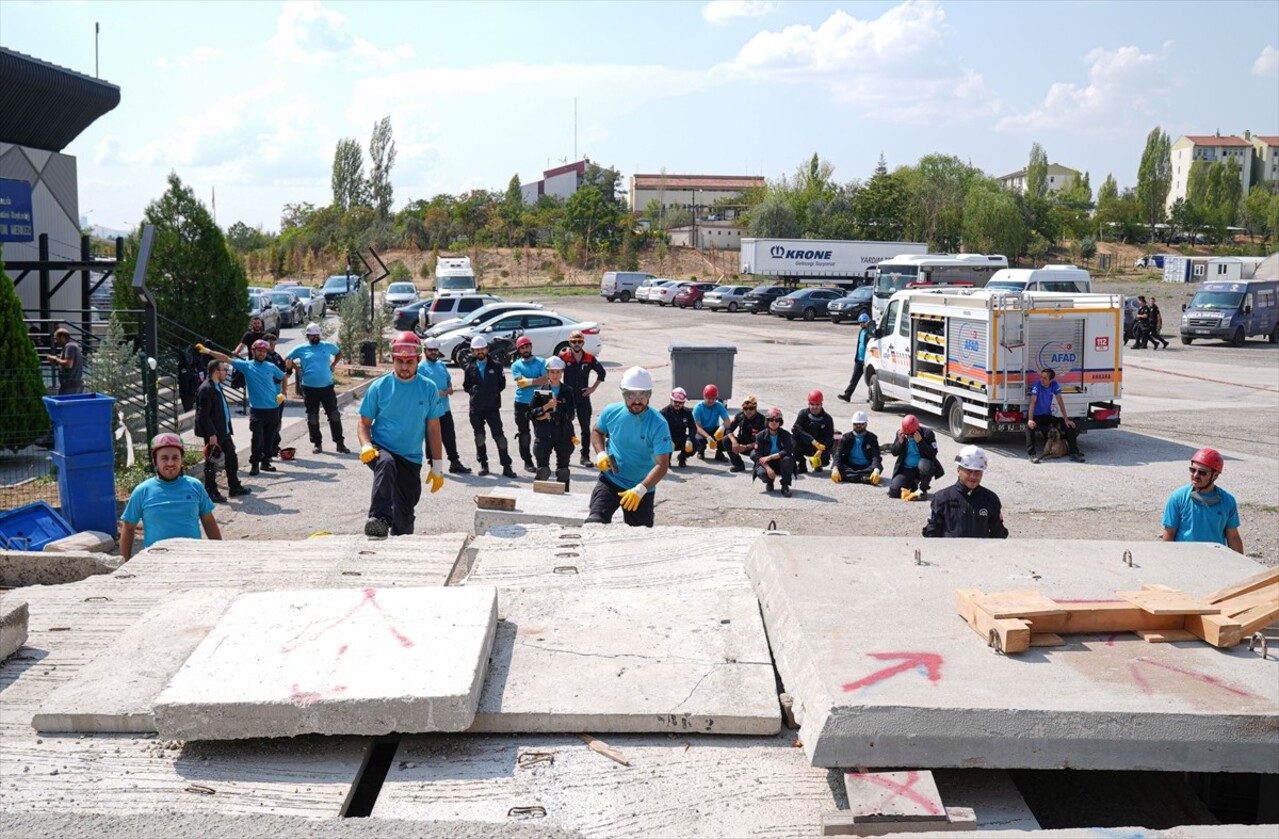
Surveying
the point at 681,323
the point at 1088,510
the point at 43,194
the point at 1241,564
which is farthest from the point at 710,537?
the point at 681,323

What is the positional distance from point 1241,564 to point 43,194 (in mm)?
23570

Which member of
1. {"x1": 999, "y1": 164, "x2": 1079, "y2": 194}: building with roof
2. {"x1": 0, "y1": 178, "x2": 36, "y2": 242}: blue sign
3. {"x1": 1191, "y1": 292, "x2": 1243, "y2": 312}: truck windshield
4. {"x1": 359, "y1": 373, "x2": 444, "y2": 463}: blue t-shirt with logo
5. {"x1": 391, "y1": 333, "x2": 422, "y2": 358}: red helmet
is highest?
{"x1": 999, "y1": 164, "x2": 1079, "y2": 194}: building with roof

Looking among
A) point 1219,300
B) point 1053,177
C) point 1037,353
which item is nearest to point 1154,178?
point 1053,177

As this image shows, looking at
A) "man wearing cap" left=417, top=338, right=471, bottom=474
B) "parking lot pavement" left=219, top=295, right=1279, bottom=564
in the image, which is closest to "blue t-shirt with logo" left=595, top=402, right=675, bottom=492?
"parking lot pavement" left=219, top=295, right=1279, bottom=564

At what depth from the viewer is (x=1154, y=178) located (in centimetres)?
12250

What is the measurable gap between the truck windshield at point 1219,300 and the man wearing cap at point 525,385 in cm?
2785

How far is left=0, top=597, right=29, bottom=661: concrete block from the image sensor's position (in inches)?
210

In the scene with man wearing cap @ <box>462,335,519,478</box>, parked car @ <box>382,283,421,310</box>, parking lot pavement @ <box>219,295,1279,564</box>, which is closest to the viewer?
parking lot pavement @ <box>219,295,1279,564</box>

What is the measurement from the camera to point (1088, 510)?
12750 mm

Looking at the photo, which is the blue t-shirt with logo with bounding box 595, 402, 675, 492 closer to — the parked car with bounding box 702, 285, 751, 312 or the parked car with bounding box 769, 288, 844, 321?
the parked car with bounding box 769, 288, 844, 321

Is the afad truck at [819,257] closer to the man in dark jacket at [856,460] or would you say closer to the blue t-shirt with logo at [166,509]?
the man in dark jacket at [856,460]

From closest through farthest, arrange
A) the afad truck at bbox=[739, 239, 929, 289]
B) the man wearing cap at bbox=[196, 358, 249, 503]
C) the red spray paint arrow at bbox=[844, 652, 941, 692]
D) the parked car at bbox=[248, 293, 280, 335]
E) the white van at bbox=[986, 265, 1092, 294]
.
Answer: the red spray paint arrow at bbox=[844, 652, 941, 692]
the man wearing cap at bbox=[196, 358, 249, 503]
the white van at bbox=[986, 265, 1092, 294]
the parked car at bbox=[248, 293, 280, 335]
the afad truck at bbox=[739, 239, 929, 289]

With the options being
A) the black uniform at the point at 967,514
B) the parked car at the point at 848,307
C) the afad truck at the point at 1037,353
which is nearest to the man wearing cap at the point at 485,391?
the afad truck at the point at 1037,353

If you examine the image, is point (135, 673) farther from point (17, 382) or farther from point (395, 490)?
point (17, 382)
